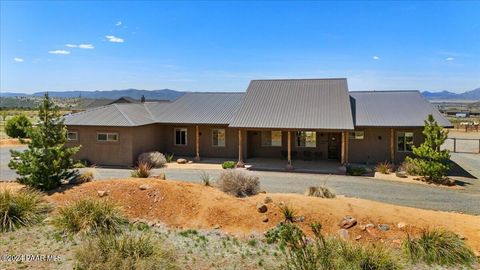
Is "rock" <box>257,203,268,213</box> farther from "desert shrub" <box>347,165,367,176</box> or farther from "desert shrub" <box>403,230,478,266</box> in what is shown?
"desert shrub" <box>347,165,367,176</box>

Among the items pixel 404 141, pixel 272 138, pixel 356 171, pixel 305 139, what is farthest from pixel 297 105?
pixel 404 141

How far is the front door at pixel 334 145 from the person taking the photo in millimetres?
24250

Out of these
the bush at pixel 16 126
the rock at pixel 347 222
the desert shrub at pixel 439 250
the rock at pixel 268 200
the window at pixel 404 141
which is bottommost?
the desert shrub at pixel 439 250

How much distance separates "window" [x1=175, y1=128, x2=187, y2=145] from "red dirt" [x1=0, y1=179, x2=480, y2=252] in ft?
42.2

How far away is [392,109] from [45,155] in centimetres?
2110

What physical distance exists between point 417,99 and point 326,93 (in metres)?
6.64

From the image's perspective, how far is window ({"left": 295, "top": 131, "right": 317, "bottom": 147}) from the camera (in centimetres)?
2455

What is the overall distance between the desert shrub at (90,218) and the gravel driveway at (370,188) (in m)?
7.23

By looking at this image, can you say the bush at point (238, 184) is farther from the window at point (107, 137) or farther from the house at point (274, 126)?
the window at point (107, 137)

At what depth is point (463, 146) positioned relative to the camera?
1312 inches

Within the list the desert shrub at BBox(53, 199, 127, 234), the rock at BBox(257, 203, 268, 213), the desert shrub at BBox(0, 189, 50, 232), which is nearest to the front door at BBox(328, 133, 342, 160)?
the rock at BBox(257, 203, 268, 213)

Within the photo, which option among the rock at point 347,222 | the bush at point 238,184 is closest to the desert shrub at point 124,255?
the bush at point 238,184

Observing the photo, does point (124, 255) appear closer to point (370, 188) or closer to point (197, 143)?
point (370, 188)

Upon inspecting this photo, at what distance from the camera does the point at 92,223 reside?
1032cm
